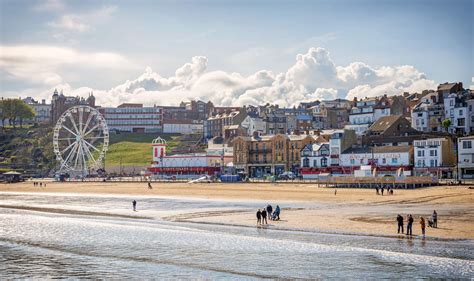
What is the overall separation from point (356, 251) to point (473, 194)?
37356 mm

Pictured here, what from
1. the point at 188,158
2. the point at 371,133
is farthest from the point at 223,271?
the point at 188,158

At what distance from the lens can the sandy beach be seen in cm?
4481

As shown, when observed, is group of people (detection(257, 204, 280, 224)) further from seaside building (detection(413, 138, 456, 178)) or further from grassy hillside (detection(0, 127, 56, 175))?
grassy hillside (detection(0, 127, 56, 175))

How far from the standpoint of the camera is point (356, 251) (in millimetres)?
36062

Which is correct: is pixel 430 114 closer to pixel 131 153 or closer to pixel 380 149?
pixel 380 149

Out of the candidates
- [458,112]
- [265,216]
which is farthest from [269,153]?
[265,216]

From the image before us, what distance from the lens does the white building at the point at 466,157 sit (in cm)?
9206

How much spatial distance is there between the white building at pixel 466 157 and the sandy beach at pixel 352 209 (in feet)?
52.3

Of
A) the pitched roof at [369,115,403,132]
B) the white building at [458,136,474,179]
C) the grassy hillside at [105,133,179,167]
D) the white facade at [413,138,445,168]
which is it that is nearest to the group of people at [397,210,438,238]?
the white building at [458,136,474,179]

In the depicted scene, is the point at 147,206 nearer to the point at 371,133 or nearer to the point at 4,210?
the point at 4,210

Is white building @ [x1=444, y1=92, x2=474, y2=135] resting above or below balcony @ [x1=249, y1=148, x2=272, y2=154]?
above

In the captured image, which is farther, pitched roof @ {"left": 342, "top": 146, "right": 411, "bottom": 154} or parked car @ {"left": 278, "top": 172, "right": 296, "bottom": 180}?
parked car @ {"left": 278, "top": 172, "right": 296, "bottom": 180}

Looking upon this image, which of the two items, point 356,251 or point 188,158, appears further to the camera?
point 188,158

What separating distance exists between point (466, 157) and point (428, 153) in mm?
5528
